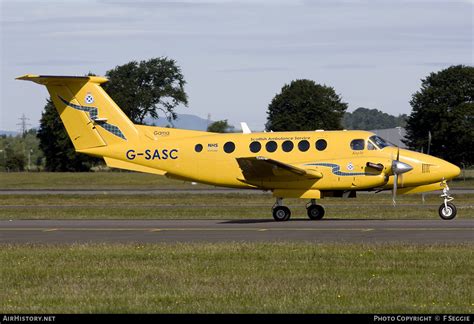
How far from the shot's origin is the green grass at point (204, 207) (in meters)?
35.9

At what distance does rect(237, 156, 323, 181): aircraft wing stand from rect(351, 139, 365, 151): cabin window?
150 cm

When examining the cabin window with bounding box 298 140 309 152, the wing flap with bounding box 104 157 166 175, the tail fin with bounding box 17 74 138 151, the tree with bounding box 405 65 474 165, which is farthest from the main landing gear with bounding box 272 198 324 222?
the tree with bounding box 405 65 474 165

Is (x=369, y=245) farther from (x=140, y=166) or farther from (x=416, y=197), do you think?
(x=416, y=197)

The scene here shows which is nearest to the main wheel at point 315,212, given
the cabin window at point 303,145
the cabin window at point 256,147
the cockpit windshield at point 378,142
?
the cabin window at point 303,145

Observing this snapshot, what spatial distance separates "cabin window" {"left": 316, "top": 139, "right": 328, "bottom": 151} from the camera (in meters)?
31.3

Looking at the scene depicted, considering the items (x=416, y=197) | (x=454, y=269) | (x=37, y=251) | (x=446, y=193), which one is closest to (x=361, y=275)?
(x=454, y=269)

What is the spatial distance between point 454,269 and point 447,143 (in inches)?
2797

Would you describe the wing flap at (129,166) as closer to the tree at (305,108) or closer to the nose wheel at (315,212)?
the nose wheel at (315,212)

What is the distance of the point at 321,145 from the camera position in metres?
31.4

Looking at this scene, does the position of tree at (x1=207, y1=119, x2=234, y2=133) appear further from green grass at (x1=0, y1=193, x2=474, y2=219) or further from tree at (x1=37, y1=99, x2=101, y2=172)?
green grass at (x1=0, y1=193, x2=474, y2=219)

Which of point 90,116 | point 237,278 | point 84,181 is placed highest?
point 90,116

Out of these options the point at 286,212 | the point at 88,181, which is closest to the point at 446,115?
the point at 88,181

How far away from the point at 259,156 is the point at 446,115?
5941cm

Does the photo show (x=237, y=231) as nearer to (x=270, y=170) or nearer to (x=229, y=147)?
(x=270, y=170)
